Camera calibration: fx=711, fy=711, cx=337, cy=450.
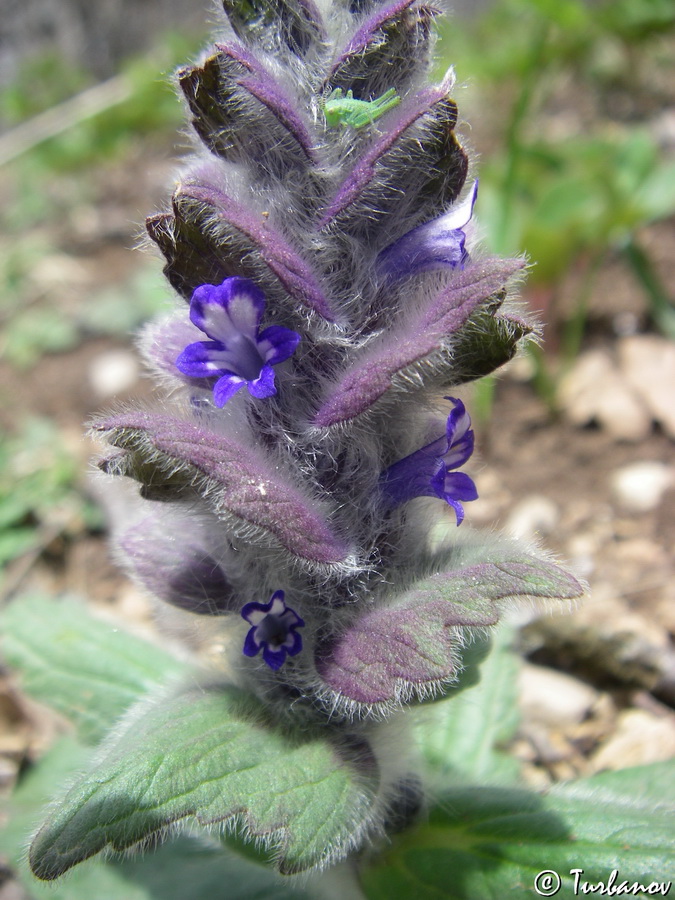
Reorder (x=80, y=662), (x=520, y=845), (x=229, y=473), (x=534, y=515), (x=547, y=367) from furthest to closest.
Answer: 1. (x=547, y=367)
2. (x=534, y=515)
3. (x=80, y=662)
4. (x=520, y=845)
5. (x=229, y=473)

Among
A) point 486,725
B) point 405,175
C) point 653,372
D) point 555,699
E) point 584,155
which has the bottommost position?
point 653,372

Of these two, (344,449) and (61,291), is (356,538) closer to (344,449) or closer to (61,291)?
(344,449)

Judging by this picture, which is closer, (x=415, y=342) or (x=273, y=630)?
(x=415, y=342)

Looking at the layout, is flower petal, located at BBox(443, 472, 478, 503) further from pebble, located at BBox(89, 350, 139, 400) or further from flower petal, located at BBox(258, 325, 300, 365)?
pebble, located at BBox(89, 350, 139, 400)

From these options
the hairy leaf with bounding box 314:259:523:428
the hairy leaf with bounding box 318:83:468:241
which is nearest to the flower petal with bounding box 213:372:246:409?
the hairy leaf with bounding box 314:259:523:428

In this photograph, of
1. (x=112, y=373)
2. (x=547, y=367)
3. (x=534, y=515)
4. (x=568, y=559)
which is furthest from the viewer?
(x=112, y=373)

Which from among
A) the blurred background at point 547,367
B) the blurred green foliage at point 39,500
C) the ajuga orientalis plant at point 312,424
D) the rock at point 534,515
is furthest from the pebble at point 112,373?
the ajuga orientalis plant at point 312,424

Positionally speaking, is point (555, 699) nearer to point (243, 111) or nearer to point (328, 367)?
point (328, 367)

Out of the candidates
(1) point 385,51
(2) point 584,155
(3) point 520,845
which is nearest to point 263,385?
(1) point 385,51
